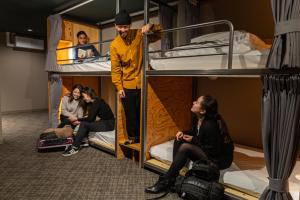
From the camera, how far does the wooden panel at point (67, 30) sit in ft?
13.4

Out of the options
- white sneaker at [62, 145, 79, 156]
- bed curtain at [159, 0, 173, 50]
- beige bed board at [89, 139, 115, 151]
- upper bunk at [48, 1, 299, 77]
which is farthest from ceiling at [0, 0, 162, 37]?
white sneaker at [62, 145, 79, 156]

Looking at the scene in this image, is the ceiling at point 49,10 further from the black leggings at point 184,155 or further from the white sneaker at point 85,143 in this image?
the black leggings at point 184,155

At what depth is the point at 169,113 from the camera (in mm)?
2775

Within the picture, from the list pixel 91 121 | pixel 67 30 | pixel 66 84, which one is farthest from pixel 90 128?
pixel 67 30

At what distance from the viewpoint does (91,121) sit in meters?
3.26

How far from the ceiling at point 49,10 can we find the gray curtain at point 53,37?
0.20m

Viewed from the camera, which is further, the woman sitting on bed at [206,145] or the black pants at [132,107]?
the black pants at [132,107]

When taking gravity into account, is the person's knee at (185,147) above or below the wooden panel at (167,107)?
below

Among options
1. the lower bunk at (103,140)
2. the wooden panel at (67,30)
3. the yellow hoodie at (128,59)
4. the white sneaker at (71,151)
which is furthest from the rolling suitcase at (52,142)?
the wooden panel at (67,30)

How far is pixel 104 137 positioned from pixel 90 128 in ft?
0.82

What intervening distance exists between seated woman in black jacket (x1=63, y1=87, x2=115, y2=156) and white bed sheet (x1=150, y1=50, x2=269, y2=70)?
129 centimetres

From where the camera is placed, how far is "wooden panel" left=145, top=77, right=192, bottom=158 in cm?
253

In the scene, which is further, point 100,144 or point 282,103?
point 100,144

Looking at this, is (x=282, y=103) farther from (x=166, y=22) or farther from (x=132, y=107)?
(x=166, y=22)
